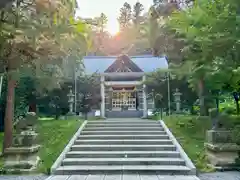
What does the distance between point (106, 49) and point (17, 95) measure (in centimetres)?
2884

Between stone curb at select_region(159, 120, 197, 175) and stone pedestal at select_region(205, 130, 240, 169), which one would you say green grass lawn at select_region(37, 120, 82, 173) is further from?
stone pedestal at select_region(205, 130, 240, 169)

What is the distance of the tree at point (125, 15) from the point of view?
50156 millimetres

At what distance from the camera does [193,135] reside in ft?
31.0

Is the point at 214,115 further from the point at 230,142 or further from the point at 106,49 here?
the point at 106,49

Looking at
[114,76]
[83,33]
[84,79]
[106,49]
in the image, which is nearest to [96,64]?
[114,76]

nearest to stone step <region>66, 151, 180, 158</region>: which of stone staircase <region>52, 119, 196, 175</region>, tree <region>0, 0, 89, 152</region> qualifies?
stone staircase <region>52, 119, 196, 175</region>

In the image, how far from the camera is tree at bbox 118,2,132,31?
50.2m

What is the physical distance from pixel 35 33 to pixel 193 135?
6407 mm

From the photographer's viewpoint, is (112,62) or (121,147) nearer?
(121,147)

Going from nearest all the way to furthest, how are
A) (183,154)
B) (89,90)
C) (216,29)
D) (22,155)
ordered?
(216,29), (22,155), (183,154), (89,90)

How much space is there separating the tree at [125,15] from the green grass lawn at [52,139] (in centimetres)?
4164

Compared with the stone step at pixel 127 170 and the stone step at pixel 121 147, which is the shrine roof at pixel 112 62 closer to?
the stone step at pixel 121 147

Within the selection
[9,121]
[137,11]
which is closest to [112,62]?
[9,121]

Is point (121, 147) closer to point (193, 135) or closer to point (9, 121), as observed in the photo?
point (193, 135)
